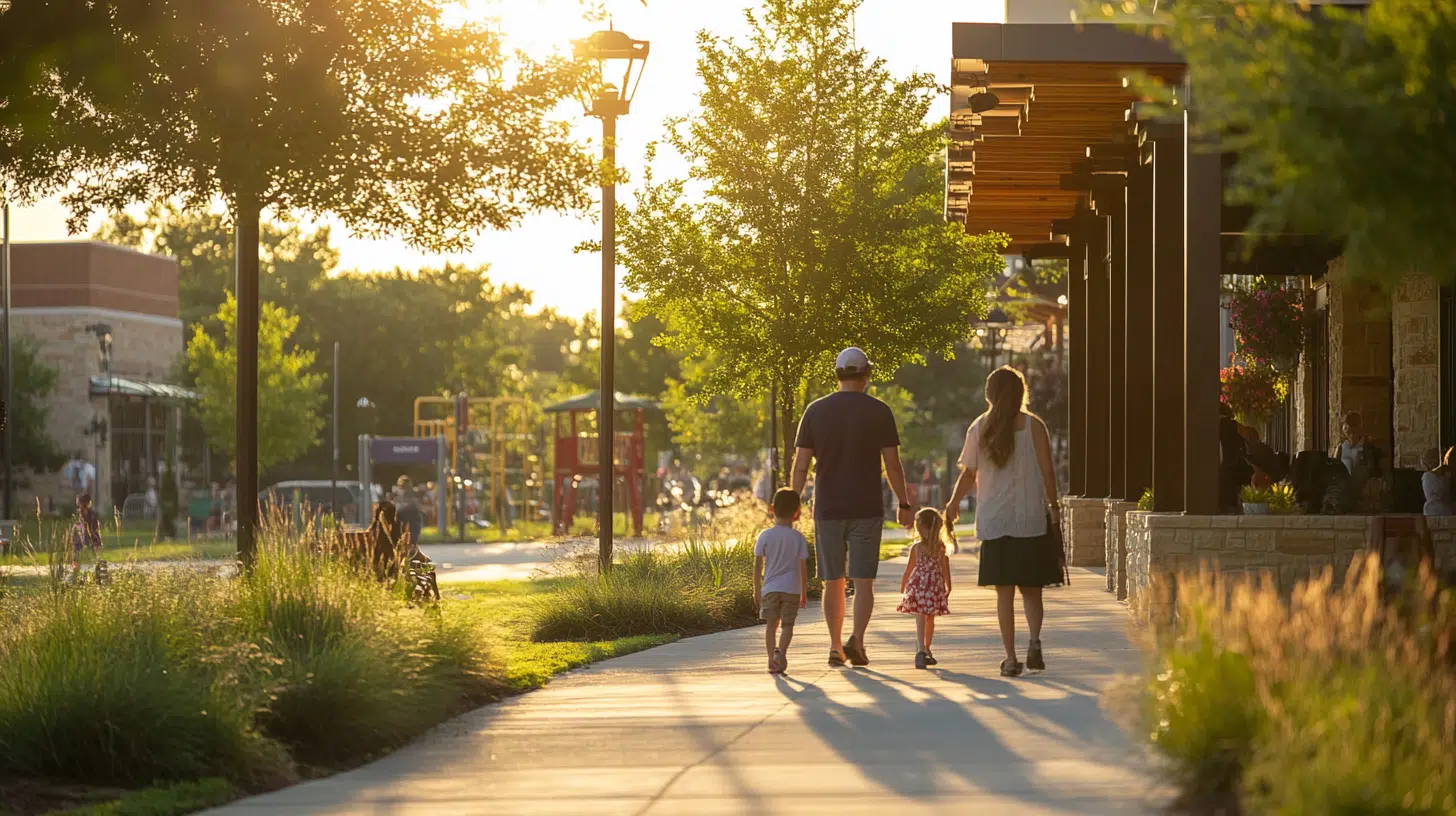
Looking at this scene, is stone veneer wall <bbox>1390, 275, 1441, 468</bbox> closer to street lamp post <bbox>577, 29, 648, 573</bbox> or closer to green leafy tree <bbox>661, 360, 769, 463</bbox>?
street lamp post <bbox>577, 29, 648, 573</bbox>

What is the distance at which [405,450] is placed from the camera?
50.6 meters

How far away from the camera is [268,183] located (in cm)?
1127

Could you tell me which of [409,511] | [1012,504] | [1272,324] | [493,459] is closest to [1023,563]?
[1012,504]

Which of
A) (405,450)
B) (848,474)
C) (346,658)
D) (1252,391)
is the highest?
(1252,391)

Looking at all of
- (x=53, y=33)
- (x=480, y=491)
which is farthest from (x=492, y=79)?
(x=480, y=491)

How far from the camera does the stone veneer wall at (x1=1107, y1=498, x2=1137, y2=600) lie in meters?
18.3

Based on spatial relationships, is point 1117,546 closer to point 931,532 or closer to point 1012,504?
point 931,532

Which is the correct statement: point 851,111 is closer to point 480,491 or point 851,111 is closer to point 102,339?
point 102,339

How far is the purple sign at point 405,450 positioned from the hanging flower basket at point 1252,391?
2873cm

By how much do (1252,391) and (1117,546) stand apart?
19.6 feet

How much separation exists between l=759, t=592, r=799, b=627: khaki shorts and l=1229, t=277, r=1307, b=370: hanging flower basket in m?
13.9

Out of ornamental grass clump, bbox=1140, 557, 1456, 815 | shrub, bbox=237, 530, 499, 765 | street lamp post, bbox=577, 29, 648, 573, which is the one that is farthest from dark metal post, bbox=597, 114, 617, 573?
ornamental grass clump, bbox=1140, 557, 1456, 815

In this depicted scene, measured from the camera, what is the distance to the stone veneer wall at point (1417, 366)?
66.4 feet

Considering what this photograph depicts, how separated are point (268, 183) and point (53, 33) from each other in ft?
4.86
